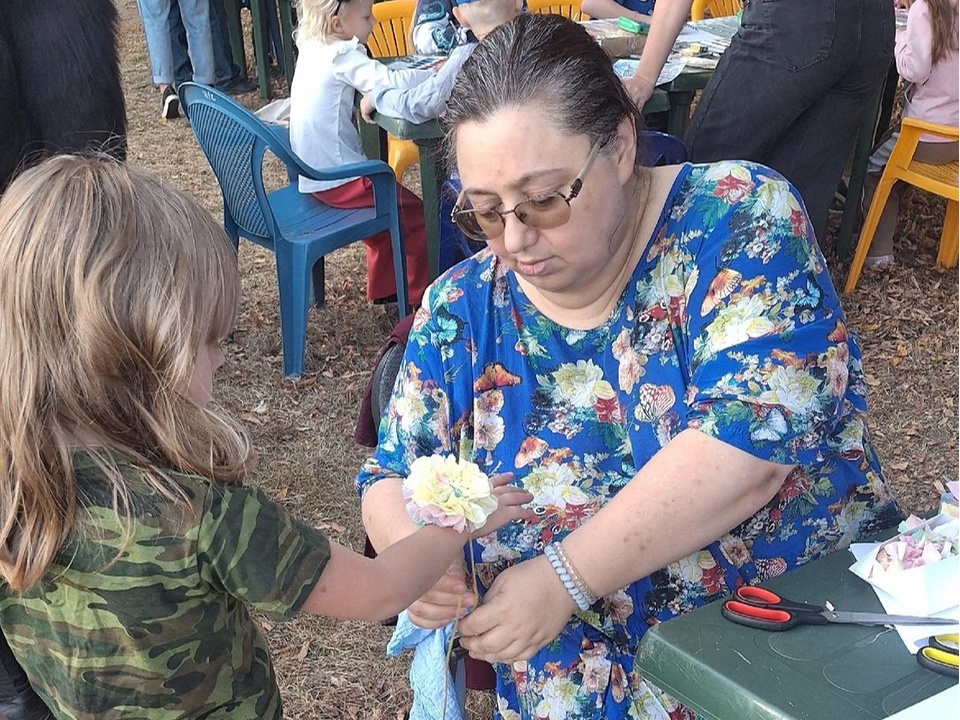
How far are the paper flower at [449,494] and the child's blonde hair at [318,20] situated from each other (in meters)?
3.75

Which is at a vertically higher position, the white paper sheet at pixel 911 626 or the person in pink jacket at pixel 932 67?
the white paper sheet at pixel 911 626

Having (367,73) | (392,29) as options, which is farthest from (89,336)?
(392,29)

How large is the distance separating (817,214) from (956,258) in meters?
1.36

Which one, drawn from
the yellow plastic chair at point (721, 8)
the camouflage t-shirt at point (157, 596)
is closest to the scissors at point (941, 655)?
the camouflage t-shirt at point (157, 596)

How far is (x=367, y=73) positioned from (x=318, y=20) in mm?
449

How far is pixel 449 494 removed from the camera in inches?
59.8

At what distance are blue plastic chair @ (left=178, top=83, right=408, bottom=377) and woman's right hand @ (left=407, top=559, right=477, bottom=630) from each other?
2.89m

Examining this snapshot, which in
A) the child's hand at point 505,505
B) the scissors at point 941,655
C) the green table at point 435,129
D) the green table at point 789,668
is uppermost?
the scissors at point 941,655

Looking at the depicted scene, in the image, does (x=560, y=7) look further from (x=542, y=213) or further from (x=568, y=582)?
(x=568, y=582)

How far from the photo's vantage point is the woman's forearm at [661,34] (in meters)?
3.95

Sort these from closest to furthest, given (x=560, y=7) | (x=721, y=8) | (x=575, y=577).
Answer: (x=575, y=577) < (x=560, y=7) < (x=721, y=8)

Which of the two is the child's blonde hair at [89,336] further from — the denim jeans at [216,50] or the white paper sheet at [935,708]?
the denim jeans at [216,50]

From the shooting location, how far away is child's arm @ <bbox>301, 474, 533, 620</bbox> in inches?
58.6

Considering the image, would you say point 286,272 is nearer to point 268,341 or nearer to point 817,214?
point 268,341
